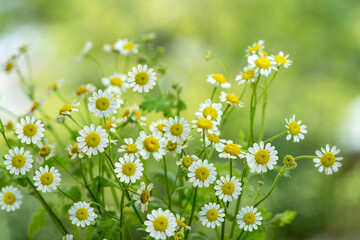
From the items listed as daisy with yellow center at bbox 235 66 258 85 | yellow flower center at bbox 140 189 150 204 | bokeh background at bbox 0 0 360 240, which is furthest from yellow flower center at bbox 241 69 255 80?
bokeh background at bbox 0 0 360 240

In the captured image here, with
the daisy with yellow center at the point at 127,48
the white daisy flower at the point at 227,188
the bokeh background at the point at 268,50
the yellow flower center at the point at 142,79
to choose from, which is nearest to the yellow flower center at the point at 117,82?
the daisy with yellow center at the point at 127,48

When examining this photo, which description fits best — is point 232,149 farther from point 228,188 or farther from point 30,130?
point 30,130

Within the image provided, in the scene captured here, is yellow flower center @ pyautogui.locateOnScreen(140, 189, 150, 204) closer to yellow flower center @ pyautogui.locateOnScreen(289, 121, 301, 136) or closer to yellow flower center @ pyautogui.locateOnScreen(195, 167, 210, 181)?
yellow flower center @ pyautogui.locateOnScreen(195, 167, 210, 181)

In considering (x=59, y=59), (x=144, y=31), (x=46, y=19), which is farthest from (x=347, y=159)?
(x=46, y=19)

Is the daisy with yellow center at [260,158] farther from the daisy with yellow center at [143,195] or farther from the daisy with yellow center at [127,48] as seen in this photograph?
the daisy with yellow center at [127,48]

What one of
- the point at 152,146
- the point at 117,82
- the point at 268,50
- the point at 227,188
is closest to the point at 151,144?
the point at 152,146
